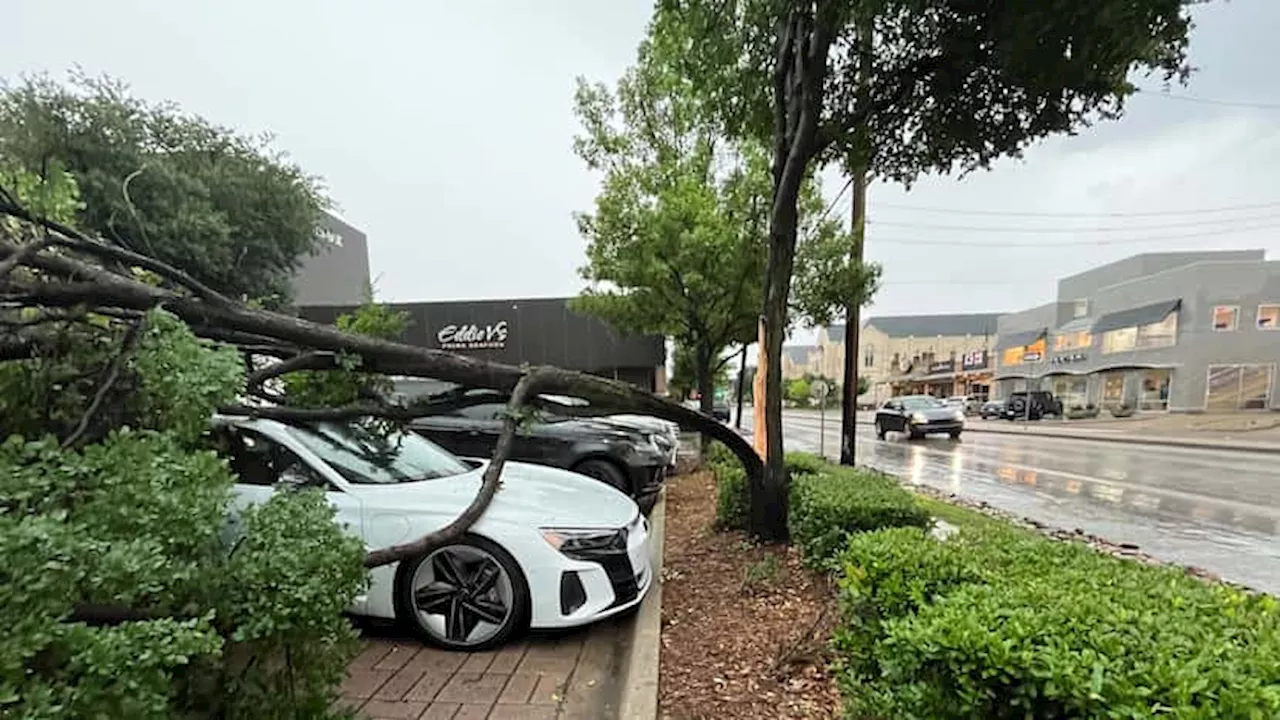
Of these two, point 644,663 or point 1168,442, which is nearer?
point 644,663

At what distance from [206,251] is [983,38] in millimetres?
17013

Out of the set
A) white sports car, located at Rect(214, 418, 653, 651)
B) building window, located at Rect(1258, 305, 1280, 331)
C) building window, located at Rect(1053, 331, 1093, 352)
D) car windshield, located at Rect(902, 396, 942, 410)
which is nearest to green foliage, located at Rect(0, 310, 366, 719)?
white sports car, located at Rect(214, 418, 653, 651)

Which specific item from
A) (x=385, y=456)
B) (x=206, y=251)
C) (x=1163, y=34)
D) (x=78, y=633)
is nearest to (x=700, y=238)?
(x=1163, y=34)

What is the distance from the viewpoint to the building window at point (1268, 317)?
26.9m

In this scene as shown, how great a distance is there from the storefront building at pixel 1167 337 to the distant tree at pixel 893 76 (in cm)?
3181

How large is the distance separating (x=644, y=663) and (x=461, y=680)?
0.96 m

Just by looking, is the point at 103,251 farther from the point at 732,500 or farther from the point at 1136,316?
the point at 1136,316

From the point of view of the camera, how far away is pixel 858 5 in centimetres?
402

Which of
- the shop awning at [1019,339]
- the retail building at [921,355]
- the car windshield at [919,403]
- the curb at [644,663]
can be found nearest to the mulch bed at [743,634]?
the curb at [644,663]

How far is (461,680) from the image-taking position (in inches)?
124

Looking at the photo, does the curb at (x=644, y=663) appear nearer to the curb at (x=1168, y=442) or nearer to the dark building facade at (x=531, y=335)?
the dark building facade at (x=531, y=335)

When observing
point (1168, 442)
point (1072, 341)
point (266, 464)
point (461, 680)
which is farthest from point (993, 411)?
point (266, 464)

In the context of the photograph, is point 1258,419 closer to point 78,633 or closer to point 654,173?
point 654,173

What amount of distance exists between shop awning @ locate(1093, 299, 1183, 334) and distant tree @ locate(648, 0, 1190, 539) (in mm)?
32286
